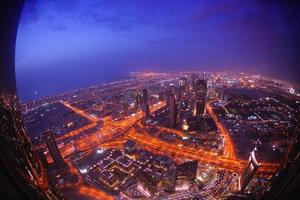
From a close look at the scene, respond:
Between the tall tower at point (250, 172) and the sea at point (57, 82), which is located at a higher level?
the sea at point (57, 82)

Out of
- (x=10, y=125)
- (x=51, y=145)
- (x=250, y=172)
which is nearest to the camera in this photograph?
(x=10, y=125)

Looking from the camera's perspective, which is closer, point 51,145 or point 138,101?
point 51,145

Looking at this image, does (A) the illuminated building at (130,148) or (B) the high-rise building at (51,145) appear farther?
(A) the illuminated building at (130,148)

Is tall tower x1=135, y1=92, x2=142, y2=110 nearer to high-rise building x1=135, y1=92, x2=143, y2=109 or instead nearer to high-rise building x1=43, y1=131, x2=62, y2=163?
high-rise building x1=135, y1=92, x2=143, y2=109

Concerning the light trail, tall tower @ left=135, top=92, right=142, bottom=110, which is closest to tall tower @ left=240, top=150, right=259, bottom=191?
the light trail

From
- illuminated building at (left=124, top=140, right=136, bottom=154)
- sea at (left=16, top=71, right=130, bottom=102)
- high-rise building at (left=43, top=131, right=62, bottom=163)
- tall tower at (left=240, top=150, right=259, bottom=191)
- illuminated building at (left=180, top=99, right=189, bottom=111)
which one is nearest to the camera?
tall tower at (left=240, top=150, right=259, bottom=191)

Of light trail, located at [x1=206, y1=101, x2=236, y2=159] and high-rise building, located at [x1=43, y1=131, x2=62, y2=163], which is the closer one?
high-rise building, located at [x1=43, y1=131, x2=62, y2=163]

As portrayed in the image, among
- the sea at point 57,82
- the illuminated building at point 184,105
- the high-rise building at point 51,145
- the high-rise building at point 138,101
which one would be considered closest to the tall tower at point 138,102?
the high-rise building at point 138,101

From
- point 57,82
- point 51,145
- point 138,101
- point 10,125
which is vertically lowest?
point 51,145

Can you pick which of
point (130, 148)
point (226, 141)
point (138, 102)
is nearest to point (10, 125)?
point (130, 148)

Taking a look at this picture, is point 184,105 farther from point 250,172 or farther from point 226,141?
point 250,172

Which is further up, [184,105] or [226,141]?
[184,105]

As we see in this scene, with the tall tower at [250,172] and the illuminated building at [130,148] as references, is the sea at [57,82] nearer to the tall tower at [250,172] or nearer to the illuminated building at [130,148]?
the illuminated building at [130,148]
